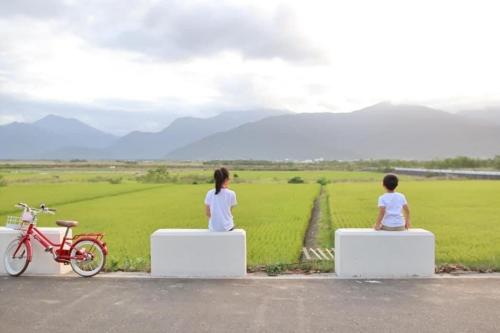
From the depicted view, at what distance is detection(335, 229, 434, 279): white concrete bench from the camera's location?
7.63m

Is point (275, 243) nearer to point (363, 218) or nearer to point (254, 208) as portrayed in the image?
point (363, 218)

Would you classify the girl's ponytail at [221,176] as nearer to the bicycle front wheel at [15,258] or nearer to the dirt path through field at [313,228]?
the bicycle front wheel at [15,258]

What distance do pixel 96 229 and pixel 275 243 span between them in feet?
24.8

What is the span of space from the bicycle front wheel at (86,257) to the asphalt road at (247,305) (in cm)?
23

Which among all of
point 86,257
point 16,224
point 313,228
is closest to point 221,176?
point 86,257

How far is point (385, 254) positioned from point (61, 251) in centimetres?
488

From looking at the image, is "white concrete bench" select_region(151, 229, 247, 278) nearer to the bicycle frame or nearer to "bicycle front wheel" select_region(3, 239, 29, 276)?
the bicycle frame

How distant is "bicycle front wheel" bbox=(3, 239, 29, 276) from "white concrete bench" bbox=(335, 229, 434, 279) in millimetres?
4782

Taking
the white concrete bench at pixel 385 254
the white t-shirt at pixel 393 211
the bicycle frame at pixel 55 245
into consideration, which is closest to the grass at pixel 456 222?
the white concrete bench at pixel 385 254

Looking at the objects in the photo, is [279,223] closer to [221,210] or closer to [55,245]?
[221,210]

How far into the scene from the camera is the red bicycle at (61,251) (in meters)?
7.82

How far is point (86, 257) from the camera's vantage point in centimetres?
786

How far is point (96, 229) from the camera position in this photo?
1853 centimetres

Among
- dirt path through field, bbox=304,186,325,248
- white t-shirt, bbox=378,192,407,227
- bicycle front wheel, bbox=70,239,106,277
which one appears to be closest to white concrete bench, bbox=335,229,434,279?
white t-shirt, bbox=378,192,407,227
